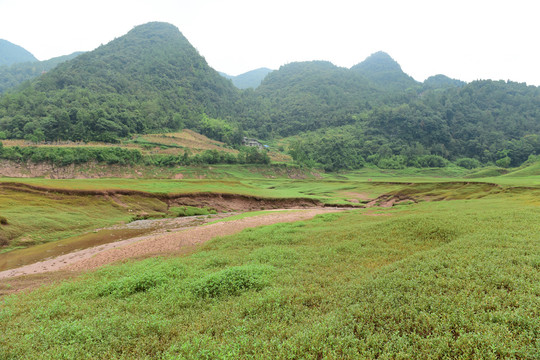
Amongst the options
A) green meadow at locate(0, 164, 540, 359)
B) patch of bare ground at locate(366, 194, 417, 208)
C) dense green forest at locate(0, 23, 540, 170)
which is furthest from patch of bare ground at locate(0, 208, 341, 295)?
dense green forest at locate(0, 23, 540, 170)

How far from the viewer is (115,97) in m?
122

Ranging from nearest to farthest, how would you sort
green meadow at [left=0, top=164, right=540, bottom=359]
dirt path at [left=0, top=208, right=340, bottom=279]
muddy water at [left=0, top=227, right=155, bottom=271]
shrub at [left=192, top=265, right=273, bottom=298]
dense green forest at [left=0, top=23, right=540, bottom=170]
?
1. green meadow at [left=0, top=164, right=540, bottom=359]
2. shrub at [left=192, top=265, right=273, bottom=298]
3. dirt path at [left=0, top=208, right=340, bottom=279]
4. muddy water at [left=0, top=227, right=155, bottom=271]
5. dense green forest at [left=0, top=23, right=540, bottom=170]

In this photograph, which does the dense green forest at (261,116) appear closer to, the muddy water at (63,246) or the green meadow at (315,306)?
the muddy water at (63,246)

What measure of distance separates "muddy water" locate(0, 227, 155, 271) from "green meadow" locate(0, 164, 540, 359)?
538cm

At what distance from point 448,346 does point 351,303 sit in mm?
2181

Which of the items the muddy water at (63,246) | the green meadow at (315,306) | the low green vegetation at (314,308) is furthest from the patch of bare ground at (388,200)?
the muddy water at (63,246)

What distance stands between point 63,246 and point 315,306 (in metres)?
18.3

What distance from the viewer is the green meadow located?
4.66 metres

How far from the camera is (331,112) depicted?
193 metres

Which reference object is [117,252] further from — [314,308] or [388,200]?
[388,200]

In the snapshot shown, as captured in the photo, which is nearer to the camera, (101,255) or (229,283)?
(229,283)

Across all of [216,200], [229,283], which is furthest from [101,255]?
[216,200]

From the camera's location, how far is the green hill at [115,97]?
8394 cm

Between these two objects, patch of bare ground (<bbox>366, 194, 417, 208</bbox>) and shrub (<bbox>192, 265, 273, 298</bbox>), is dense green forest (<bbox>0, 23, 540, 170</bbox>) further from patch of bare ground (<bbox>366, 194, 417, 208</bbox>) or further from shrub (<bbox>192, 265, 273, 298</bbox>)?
shrub (<bbox>192, 265, 273, 298</bbox>)
